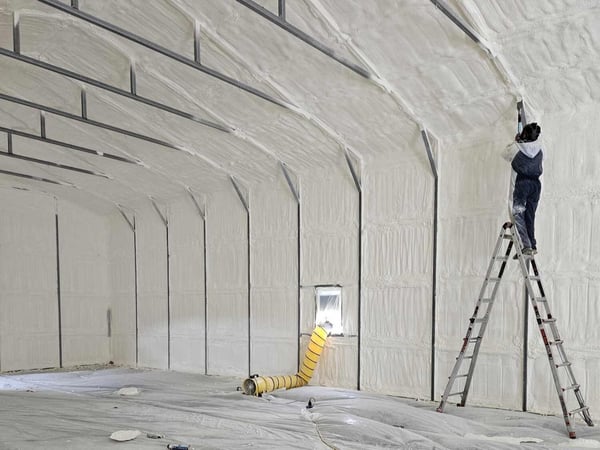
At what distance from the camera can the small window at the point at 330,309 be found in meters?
7.38

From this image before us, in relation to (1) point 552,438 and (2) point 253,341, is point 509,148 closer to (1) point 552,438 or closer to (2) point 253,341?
(1) point 552,438

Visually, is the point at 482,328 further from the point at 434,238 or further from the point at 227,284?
the point at 227,284

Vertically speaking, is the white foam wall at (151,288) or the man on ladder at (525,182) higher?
the man on ladder at (525,182)

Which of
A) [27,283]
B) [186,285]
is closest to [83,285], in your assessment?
[27,283]

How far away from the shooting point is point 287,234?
27.1ft

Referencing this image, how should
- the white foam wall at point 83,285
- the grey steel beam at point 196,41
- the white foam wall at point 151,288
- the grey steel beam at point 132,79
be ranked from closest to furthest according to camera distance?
1. the grey steel beam at point 196,41
2. the grey steel beam at point 132,79
3. the white foam wall at point 151,288
4. the white foam wall at point 83,285

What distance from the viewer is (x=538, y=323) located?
15.4ft

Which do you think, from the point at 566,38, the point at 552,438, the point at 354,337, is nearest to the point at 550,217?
the point at 566,38

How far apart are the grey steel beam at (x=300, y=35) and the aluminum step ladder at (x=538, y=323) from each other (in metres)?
2.37

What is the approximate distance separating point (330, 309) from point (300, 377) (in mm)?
1114

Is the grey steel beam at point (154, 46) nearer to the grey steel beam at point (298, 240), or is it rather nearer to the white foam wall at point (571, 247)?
the grey steel beam at point (298, 240)

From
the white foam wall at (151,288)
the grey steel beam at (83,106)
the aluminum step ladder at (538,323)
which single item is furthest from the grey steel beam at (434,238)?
the white foam wall at (151,288)

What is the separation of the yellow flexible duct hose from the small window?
230mm

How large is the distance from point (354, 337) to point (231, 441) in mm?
2996
